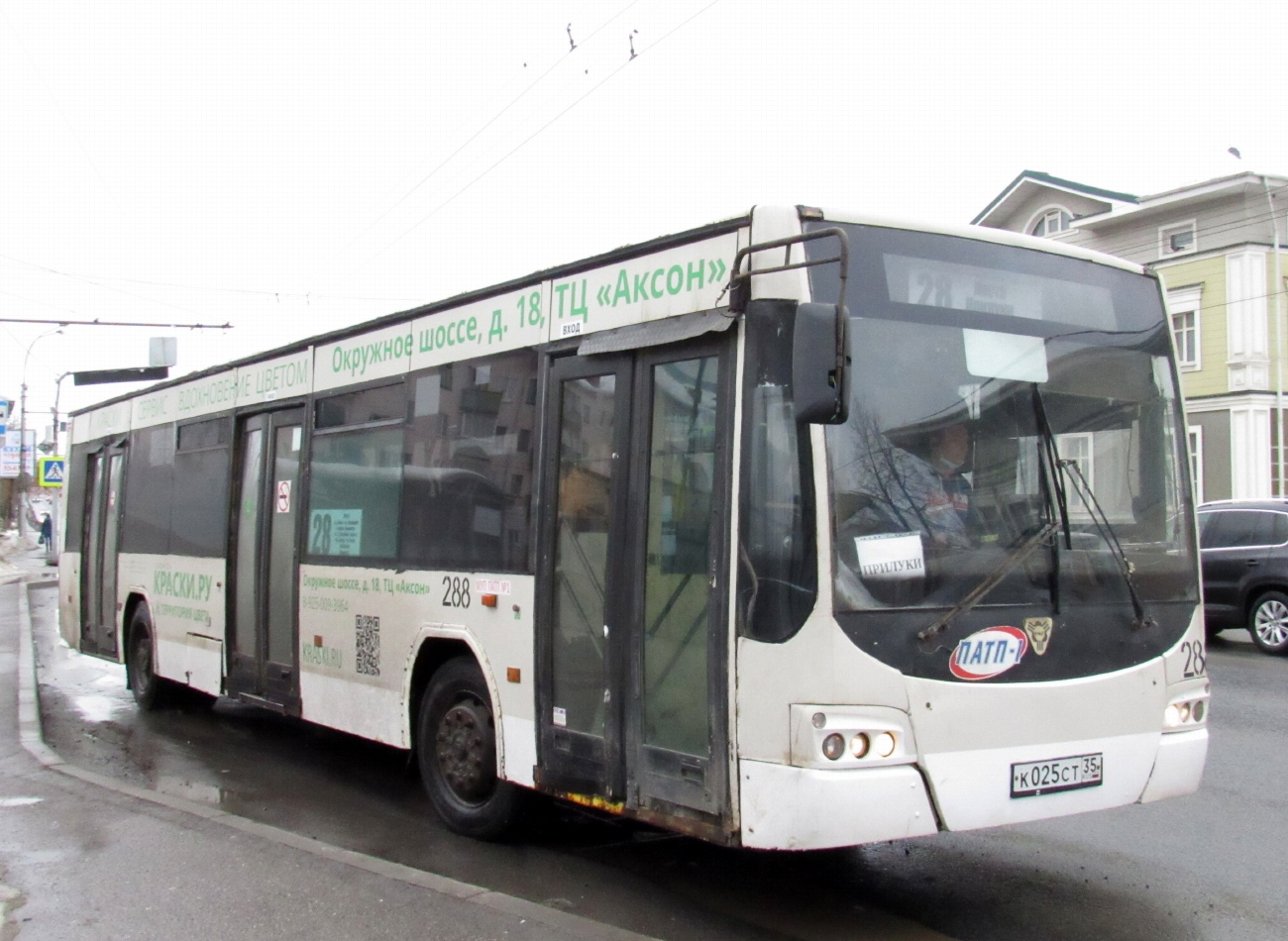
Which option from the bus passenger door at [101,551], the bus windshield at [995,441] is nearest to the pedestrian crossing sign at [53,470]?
the bus passenger door at [101,551]

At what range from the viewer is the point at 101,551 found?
1318 centimetres

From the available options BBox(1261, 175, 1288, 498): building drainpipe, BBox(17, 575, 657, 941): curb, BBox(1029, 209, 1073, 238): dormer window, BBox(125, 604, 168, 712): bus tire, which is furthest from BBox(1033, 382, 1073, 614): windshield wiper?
BBox(1029, 209, 1073, 238): dormer window

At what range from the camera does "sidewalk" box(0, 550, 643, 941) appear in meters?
5.07

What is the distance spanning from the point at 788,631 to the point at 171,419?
8.55 meters

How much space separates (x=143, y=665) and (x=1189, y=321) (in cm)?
2801

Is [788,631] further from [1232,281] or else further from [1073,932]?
[1232,281]

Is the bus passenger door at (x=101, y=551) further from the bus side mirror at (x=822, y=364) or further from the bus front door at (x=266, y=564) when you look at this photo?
the bus side mirror at (x=822, y=364)

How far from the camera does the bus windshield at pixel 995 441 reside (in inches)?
190

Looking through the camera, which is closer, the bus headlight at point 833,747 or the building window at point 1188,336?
the bus headlight at point 833,747

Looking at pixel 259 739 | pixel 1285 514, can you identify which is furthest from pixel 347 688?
pixel 1285 514

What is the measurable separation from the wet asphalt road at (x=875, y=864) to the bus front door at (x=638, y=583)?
0.63 m

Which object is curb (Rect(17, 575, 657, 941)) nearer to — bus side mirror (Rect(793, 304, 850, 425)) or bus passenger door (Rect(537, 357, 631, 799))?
bus passenger door (Rect(537, 357, 631, 799))

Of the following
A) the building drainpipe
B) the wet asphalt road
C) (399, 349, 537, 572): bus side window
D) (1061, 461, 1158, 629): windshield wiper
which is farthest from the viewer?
the building drainpipe

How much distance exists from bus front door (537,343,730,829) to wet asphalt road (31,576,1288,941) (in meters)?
0.63
